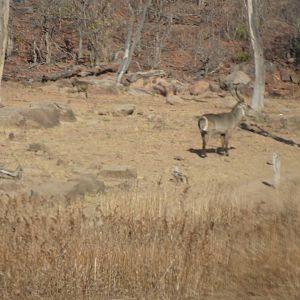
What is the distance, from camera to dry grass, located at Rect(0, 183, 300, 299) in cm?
586

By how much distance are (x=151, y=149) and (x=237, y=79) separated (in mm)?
12959

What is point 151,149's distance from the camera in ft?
48.5

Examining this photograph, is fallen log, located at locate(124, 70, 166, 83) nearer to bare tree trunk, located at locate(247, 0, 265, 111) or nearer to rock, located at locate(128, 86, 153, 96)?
rock, located at locate(128, 86, 153, 96)

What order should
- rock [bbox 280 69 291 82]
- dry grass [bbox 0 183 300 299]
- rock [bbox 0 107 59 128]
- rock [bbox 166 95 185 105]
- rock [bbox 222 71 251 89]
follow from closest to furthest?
1. dry grass [bbox 0 183 300 299]
2. rock [bbox 0 107 59 128]
3. rock [bbox 166 95 185 105]
4. rock [bbox 222 71 251 89]
5. rock [bbox 280 69 291 82]

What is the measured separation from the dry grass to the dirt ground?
8.38 feet

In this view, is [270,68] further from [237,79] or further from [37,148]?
[37,148]

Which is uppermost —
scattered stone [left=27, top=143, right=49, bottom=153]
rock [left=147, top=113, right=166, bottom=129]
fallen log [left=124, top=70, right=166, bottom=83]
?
fallen log [left=124, top=70, right=166, bottom=83]

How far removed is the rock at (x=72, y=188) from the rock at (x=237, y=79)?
639 inches

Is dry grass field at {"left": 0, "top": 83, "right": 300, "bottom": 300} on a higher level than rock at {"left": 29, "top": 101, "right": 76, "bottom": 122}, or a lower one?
higher

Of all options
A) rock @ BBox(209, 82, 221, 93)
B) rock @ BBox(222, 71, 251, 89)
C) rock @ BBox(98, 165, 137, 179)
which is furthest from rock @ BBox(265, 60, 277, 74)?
rock @ BBox(98, 165, 137, 179)

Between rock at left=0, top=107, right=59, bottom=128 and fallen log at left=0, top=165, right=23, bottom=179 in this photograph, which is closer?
fallen log at left=0, top=165, right=23, bottom=179

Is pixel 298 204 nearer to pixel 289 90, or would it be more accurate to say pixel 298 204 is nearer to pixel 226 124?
pixel 226 124

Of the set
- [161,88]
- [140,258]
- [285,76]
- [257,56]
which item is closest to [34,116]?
[257,56]

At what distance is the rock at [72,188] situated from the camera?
9.48m
